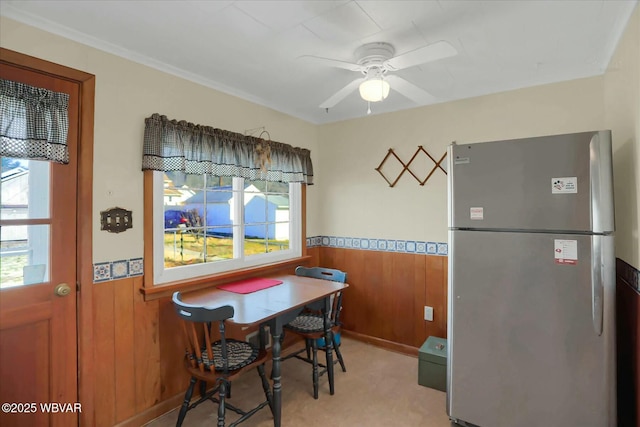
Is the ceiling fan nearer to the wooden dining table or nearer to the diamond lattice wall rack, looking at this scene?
the diamond lattice wall rack

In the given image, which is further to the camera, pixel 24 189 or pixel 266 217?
pixel 266 217

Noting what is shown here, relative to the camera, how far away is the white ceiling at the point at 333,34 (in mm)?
1579

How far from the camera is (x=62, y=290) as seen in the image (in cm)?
177

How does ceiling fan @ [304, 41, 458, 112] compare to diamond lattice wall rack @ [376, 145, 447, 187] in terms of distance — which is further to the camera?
→ diamond lattice wall rack @ [376, 145, 447, 187]

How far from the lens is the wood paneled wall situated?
1918 mm

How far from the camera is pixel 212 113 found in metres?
2.53

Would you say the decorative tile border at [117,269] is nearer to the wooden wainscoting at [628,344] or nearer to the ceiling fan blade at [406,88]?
the ceiling fan blade at [406,88]

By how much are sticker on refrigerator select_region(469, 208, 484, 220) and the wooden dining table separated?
3.57 ft

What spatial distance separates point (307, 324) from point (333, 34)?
2063mm

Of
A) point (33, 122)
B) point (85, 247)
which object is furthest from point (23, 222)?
point (33, 122)

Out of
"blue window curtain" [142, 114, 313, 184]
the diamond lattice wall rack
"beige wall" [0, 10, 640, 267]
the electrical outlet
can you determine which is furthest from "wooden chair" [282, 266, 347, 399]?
the diamond lattice wall rack

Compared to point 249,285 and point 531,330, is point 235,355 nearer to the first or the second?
point 249,285

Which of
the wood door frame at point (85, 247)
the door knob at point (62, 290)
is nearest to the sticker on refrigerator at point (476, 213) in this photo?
the wood door frame at point (85, 247)

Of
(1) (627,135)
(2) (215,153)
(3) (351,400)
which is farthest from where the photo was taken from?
(2) (215,153)
